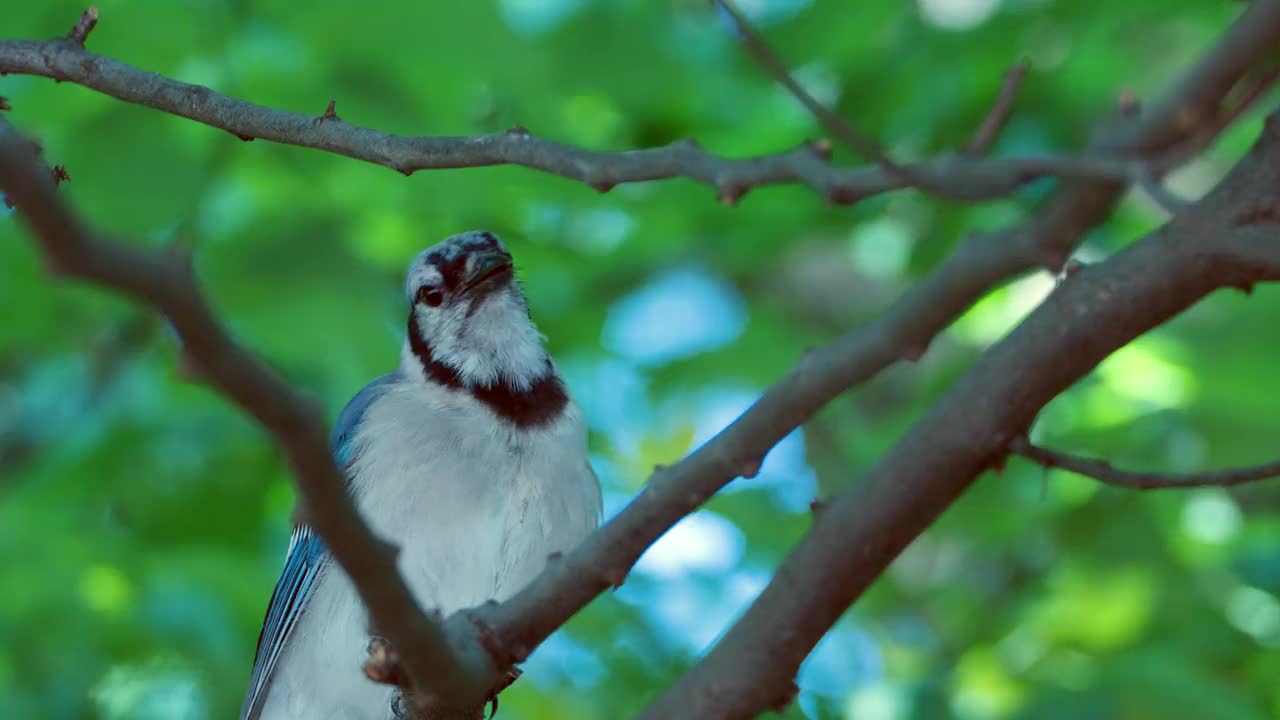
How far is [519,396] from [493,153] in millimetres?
1225

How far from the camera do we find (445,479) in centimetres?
298

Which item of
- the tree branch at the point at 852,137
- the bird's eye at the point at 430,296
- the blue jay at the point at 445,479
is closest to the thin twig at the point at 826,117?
the tree branch at the point at 852,137

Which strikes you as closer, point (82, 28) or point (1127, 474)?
point (82, 28)

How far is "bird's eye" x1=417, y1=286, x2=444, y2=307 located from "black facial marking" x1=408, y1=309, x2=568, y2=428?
17 centimetres

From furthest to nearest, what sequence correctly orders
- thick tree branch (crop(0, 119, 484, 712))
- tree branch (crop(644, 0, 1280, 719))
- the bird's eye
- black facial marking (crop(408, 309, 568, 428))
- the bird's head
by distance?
the bird's eye < the bird's head < black facial marking (crop(408, 309, 568, 428)) < tree branch (crop(644, 0, 1280, 719)) < thick tree branch (crop(0, 119, 484, 712))

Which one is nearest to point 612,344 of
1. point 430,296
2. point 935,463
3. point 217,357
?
point 430,296

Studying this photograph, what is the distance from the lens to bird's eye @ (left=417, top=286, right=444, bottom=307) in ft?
11.5

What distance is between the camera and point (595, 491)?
3.16 metres

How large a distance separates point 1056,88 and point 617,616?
2014mm

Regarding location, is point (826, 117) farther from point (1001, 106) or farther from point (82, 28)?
point (82, 28)

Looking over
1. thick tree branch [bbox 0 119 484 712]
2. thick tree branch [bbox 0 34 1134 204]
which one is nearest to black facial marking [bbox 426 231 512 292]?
thick tree branch [bbox 0 34 1134 204]

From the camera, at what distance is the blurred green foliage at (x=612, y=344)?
3525mm

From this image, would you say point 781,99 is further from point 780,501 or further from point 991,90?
point 780,501

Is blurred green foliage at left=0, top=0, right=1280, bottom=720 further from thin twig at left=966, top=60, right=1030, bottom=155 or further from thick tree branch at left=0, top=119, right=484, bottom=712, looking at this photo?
thick tree branch at left=0, top=119, right=484, bottom=712
